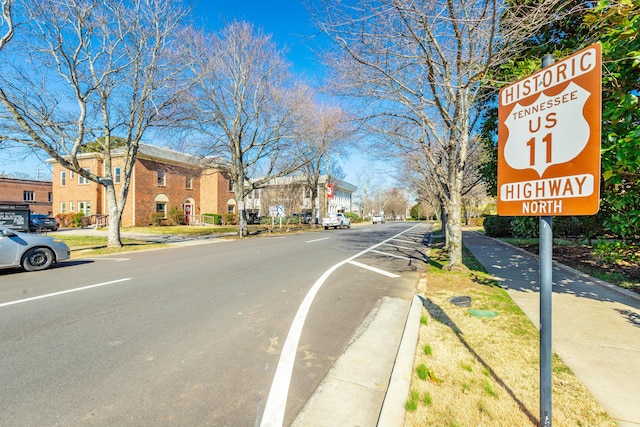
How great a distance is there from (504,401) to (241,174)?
2042 centimetres

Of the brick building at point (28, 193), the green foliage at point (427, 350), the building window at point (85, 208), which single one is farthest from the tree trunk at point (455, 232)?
the brick building at point (28, 193)

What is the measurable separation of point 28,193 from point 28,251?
52156mm

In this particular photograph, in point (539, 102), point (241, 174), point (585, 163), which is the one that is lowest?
point (585, 163)

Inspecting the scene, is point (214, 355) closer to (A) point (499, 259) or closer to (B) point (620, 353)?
(B) point (620, 353)

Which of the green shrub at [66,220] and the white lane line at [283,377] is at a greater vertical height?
the green shrub at [66,220]

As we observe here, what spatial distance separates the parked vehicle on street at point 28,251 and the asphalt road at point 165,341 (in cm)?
62

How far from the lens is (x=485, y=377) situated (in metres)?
3.12

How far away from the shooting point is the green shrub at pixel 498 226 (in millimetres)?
18719

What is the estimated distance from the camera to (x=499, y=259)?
10516 millimetres

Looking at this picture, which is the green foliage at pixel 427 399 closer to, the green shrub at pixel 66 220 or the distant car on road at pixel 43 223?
the distant car on road at pixel 43 223

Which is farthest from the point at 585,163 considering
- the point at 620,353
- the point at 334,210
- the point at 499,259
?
the point at 334,210

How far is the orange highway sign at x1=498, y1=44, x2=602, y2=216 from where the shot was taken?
6.14ft

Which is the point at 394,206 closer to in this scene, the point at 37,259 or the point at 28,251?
the point at 37,259

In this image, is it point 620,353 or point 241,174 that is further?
point 241,174
